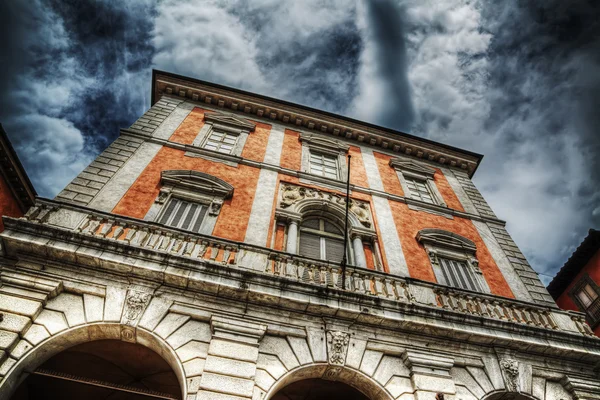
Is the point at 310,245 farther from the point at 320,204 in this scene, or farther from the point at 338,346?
the point at 338,346

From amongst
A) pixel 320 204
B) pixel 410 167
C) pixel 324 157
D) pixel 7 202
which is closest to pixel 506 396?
pixel 320 204

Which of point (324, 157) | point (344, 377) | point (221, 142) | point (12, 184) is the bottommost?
point (344, 377)

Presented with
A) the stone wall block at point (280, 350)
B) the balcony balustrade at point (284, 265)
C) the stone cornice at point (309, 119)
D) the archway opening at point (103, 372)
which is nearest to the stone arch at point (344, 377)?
the stone wall block at point (280, 350)

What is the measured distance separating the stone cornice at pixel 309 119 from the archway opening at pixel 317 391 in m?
11.0

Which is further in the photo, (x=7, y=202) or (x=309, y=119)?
(x=309, y=119)

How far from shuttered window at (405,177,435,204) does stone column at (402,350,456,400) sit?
301 inches

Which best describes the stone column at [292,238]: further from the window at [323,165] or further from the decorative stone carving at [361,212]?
the window at [323,165]

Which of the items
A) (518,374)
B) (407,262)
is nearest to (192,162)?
(407,262)

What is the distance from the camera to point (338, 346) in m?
6.65

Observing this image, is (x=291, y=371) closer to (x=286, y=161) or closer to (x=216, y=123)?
(x=286, y=161)

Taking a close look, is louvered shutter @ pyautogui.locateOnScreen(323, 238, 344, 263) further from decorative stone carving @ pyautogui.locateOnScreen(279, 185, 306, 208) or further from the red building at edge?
the red building at edge

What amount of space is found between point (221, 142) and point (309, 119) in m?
4.32

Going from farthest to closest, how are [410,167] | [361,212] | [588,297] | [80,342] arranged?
[410,167], [588,297], [361,212], [80,342]

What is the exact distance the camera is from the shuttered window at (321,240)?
9922 mm
